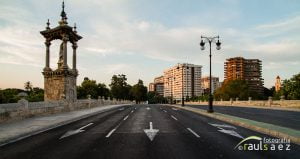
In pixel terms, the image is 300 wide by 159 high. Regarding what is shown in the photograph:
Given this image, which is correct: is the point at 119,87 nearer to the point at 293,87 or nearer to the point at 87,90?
the point at 87,90

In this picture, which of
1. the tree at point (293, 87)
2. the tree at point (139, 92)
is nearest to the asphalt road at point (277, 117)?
the tree at point (293, 87)

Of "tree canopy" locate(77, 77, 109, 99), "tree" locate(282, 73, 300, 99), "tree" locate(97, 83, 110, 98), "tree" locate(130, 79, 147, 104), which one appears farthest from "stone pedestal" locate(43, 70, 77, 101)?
"tree" locate(130, 79, 147, 104)

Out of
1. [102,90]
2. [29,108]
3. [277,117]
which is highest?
[102,90]

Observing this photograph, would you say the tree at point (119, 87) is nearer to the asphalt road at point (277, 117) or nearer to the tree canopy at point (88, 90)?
the tree canopy at point (88, 90)

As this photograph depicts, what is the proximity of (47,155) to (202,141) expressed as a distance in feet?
18.8

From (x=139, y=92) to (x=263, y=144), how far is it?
172m

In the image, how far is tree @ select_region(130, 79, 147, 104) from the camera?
181m

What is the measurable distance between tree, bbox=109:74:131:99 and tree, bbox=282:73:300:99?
10216cm

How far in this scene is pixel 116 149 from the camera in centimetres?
912

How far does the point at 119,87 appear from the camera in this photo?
158500 mm

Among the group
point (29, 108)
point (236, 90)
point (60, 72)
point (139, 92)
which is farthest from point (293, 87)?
point (139, 92)

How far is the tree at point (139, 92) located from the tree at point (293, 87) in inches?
4724

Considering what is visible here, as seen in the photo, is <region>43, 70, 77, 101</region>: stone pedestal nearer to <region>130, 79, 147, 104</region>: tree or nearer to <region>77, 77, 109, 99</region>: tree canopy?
<region>77, 77, 109, 99</region>: tree canopy

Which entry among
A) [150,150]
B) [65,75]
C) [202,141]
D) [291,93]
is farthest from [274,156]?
[291,93]
